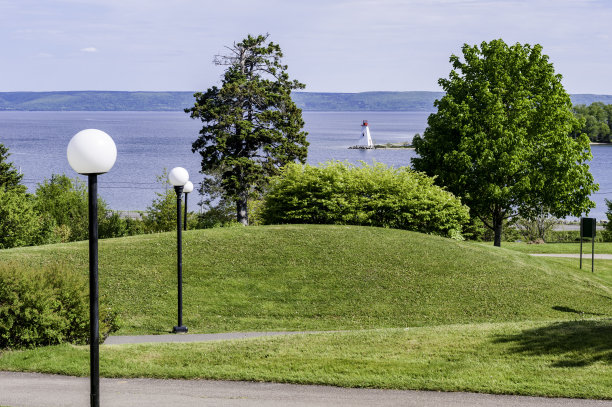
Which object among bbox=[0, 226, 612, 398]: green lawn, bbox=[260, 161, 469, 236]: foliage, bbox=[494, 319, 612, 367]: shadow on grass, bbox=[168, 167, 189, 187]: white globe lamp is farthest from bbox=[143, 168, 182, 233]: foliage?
bbox=[494, 319, 612, 367]: shadow on grass

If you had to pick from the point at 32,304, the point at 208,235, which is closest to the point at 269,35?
the point at 208,235

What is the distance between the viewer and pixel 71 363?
985cm

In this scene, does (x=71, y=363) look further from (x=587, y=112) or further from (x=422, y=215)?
(x=587, y=112)

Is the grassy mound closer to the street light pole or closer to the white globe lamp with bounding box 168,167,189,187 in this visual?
the white globe lamp with bounding box 168,167,189,187

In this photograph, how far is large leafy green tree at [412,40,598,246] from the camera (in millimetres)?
31375

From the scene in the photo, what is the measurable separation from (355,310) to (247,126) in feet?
83.6

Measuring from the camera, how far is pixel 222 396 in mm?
8617

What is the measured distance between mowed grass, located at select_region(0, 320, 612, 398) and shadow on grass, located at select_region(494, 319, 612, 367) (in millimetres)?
16

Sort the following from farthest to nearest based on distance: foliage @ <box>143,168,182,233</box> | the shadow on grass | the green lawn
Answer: foliage @ <box>143,168,182,233</box>, the shadow on grass, the green lawn

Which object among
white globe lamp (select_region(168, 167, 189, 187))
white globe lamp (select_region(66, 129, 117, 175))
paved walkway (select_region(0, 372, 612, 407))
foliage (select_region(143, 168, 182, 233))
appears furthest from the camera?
foliage (select_region(143, 168, 182, 233))

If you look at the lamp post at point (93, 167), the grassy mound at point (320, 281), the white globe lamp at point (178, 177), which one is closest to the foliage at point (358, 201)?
the grassy mound at point (320, 281)

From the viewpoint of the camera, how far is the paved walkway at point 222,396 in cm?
833

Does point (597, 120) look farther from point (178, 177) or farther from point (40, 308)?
point (40, 308)

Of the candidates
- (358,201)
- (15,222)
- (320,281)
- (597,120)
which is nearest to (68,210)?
(15,222)
